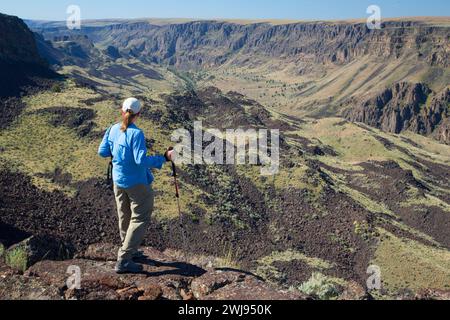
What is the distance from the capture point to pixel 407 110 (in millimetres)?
113750

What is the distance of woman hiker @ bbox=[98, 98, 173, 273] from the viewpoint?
6785 millimetres

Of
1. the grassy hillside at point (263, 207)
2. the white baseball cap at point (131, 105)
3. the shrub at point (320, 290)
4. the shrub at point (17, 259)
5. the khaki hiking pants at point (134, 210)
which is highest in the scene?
the white baseball cap at point (131, 105)

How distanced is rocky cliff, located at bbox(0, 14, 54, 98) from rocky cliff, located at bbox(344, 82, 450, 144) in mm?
86706

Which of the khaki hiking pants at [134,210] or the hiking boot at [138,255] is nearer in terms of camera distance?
the khaki hiking pants at [134,210]

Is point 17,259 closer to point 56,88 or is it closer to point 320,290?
point 320,290

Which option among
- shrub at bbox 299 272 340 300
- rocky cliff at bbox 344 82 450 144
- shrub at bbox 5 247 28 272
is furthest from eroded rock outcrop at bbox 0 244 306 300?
rocky cliff at bbox 344 82 450 144

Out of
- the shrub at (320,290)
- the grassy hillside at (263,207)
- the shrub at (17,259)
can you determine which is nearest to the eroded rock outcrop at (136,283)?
the shrub at (17,259)

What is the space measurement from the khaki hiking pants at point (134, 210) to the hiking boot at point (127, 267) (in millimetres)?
92

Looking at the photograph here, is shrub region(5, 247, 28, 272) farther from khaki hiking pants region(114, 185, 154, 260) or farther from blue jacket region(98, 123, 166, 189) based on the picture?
blue jacket region(98, 123, 166, 189)

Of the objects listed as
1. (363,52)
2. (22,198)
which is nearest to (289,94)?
(363,52)

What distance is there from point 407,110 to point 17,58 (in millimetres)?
94569

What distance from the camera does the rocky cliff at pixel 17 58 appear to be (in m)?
42.2

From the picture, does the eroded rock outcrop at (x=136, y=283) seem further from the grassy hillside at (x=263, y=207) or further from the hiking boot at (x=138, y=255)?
the grassy hillside at (x=263, y=207)

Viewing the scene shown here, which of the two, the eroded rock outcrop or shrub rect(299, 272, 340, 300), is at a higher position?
the eroded rock outcrop
